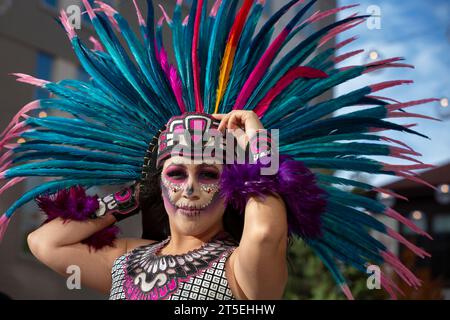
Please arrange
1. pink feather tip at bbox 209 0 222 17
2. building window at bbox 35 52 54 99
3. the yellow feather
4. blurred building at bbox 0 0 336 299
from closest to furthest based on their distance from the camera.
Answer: the yellow feather < pink feather tip at bbox 209 0 222 17 < blurred building at bbox 0 0 336 299 < building window at bbox 35 52 54 99

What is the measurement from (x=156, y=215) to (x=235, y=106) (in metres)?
0.64

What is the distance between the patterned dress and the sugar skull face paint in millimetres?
179

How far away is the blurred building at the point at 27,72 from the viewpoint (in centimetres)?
847

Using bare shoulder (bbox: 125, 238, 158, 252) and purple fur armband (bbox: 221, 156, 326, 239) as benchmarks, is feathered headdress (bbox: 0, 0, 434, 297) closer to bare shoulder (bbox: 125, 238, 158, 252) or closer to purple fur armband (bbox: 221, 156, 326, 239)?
bare shoulder (bbox: 125, 238, 158, 252)

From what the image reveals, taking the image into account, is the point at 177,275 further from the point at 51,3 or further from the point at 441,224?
the point at 441,224

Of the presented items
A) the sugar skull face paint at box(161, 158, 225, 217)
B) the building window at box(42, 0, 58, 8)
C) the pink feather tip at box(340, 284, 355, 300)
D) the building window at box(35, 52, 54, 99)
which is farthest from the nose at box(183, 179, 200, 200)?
the building window at box(42, 0, 58, 8)

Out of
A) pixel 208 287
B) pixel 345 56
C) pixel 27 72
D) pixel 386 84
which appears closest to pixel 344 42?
pixel 345 56

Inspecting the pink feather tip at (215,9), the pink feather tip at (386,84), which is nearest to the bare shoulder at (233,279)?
the pink feather tip at (386,84)

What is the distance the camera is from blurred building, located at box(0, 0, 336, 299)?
27.8 feet

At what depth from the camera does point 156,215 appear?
2.77m

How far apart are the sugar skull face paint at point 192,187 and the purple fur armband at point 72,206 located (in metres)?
0.46

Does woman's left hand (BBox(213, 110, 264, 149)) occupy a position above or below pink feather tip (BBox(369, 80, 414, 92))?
below

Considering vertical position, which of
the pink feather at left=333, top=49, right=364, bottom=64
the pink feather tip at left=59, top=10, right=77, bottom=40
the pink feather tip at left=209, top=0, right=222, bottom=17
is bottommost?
the pink feather at left=333, top=49, right=364, bottom=64

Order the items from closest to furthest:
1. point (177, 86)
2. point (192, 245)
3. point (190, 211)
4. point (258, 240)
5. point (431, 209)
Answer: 1. point (258, 240)
2. point (190, 211)
3. point (192, 245)
4. point (177, 86)
5. point (431, 209)
